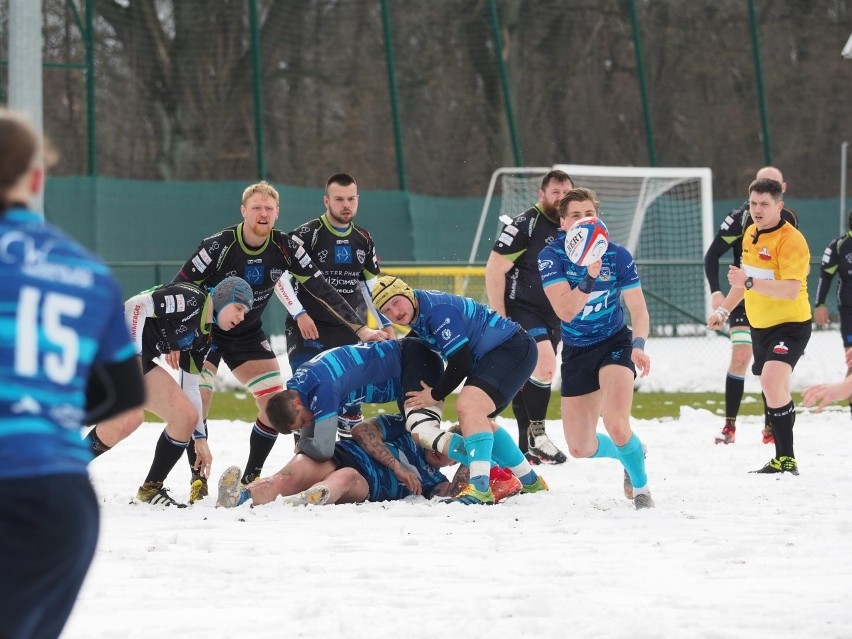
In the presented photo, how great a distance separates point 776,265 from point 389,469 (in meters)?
3.02

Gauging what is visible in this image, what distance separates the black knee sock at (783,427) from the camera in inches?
328

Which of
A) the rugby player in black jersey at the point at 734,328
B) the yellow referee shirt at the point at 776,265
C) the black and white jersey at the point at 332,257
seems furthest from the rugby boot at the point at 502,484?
the rugby player in black jersey at the point at 734,328

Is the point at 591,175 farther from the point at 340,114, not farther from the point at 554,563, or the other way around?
the point at 554,563

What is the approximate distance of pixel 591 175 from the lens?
21891mm

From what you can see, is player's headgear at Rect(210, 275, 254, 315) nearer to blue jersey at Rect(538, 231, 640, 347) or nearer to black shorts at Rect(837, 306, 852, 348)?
blue jersey at Rect(538, 231, 640, 347)

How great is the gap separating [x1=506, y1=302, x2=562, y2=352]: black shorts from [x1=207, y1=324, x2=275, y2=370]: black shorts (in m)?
2.16

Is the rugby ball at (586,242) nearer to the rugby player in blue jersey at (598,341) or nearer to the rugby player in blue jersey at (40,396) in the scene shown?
the rugby player in blue jersey at (598,341)

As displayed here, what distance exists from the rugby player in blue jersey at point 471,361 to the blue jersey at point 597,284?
1.23ft

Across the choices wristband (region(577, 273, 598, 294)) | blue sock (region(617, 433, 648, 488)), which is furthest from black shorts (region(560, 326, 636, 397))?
blue sock (region(617, 433, 648, 488))

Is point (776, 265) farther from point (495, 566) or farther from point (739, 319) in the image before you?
point (495, 566)

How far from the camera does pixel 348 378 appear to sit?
7195 mm

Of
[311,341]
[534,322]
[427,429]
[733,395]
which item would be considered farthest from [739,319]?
[427,429]

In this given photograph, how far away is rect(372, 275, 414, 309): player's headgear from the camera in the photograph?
6.99 meters

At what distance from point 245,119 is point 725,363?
945 cm
